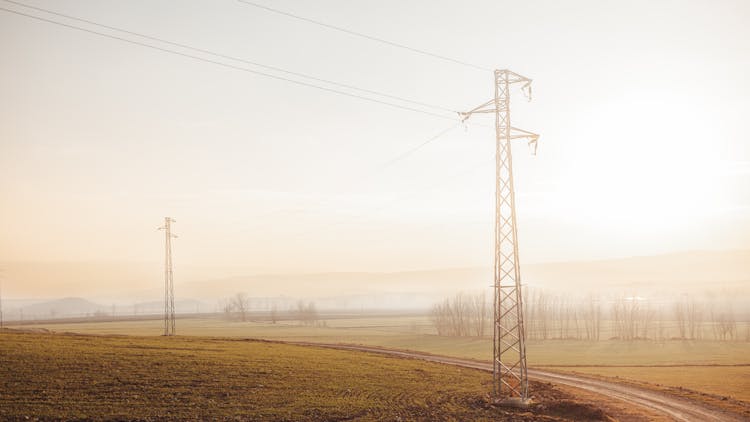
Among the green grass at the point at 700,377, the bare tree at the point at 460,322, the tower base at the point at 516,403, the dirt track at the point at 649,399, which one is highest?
the tower base at the point at 516,403

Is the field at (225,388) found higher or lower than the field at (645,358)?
higher

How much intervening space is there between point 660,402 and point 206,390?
33.2 metres

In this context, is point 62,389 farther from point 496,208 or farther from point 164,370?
point 496,208

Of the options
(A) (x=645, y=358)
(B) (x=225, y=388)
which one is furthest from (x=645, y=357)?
(B) (x=225, y=388)

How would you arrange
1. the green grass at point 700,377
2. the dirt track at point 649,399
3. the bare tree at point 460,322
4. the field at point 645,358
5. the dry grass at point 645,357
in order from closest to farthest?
the dirt track at point 649,399 → the green grass at point 700,377 → the dry grass at point 645,357 → the field at point 645,358 → the bare tree at point 460,322

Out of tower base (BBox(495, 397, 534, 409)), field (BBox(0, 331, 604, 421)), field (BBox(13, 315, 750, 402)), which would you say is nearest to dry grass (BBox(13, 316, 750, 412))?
field (BBox(13, 315, 750, 402))

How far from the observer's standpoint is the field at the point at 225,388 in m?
30.4

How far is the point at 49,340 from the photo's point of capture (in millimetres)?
51969

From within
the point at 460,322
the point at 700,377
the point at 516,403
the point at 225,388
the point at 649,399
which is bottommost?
the point at 460,322

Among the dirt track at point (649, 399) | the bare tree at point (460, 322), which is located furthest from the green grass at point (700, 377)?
the bare tree at point (460, 322)

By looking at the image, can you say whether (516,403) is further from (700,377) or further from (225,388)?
(700,377)

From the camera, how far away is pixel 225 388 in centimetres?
3619

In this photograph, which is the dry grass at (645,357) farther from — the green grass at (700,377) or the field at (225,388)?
the field at (225,388)

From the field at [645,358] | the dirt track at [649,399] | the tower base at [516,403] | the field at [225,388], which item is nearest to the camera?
the field at [225,388]
